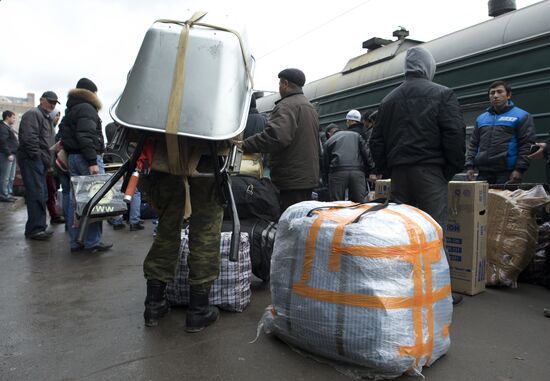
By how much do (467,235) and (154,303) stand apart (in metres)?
2.23

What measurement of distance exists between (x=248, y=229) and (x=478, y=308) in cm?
166

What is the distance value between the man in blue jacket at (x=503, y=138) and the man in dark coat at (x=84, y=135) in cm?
382

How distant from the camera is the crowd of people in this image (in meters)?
2.50

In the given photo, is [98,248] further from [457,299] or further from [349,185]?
[457,299]

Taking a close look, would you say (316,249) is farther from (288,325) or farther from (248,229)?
(248,229)

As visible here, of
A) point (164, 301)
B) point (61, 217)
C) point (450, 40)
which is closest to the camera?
point (164, 301)

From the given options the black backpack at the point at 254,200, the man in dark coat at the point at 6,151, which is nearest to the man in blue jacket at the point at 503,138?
the black backpack at the point at 254,200

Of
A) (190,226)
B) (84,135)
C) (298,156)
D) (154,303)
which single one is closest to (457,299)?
(298,156)

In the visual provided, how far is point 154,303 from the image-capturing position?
256cm

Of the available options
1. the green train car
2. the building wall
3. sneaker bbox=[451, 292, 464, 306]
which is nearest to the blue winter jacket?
the green train car

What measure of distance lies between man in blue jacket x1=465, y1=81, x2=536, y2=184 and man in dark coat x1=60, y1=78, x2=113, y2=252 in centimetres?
382

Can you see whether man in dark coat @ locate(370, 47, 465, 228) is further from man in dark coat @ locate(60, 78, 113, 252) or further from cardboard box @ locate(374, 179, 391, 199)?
man in dark coat @ locate(60, 78, 113, 252)

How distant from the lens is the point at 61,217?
688 centimetres

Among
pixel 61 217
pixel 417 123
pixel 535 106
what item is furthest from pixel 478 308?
pixel 61 217
